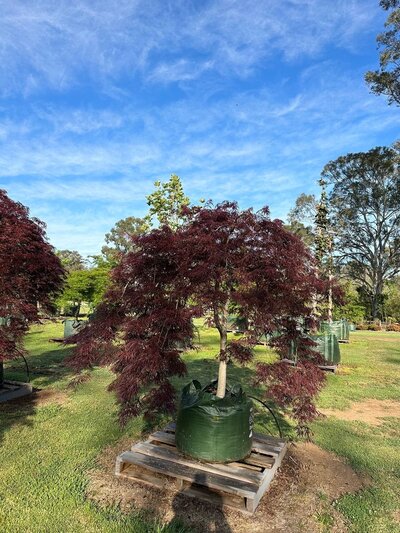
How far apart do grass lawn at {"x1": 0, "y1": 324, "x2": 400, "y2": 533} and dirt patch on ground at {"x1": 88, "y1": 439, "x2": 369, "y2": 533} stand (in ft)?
0.35

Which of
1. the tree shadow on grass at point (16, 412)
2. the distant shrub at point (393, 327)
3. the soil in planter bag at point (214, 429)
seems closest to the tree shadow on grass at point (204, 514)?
the soil in planter bag at point (214, 429)

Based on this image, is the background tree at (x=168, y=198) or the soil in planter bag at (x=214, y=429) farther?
the background tree at (x=168, y=198)

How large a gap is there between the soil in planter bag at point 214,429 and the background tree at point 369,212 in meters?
35.7

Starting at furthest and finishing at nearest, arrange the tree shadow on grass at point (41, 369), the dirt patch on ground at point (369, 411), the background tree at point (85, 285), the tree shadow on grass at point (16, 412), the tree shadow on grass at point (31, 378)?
the background tree at point (85, 285) < the tree shadow on grass at point (41, 369) < the dirt patch on ground at point (369, 411) < the tree shadow on grass at point (31, 378) < the tree shadow on grass at point (16, 412)

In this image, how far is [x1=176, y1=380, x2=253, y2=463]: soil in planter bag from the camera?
3848mm

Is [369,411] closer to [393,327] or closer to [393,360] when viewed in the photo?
[393,360]

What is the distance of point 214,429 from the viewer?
3846 mm

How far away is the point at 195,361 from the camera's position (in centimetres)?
1171

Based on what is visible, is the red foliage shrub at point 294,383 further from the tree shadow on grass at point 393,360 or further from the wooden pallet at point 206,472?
the tree shadow on grass at point 393,360

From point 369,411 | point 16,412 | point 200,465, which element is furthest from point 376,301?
point 200,465

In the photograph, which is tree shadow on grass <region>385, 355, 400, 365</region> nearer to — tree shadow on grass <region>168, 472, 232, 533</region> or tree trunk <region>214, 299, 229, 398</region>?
tree trunk <region>214, 299, 229, 398</region>

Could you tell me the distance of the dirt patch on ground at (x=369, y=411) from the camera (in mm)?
6359

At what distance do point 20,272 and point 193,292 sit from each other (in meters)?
3.60

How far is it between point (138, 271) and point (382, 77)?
2162 centimetres
